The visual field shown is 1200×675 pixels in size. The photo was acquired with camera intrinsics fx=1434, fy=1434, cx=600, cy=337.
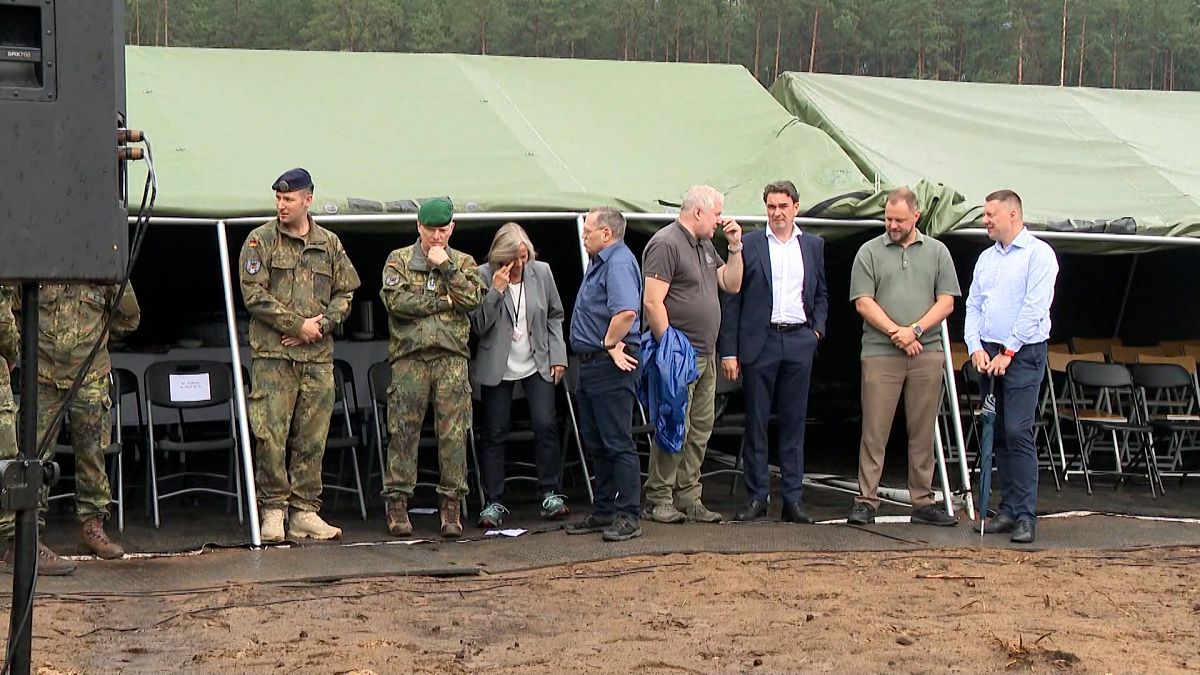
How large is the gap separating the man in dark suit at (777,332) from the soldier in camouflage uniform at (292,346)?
6.69 feet

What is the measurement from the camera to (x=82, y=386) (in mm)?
6426

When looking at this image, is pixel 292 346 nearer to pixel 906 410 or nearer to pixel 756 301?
pixel 756 301

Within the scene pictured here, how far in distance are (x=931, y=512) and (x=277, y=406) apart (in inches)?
133

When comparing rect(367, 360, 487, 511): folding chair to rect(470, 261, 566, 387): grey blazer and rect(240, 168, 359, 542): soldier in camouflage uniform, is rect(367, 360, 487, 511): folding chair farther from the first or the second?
rect(240, 168, 359, 542): soldier in camouflage uniform

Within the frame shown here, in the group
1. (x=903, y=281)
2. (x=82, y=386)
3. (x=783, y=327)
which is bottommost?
(x=82, y=386)

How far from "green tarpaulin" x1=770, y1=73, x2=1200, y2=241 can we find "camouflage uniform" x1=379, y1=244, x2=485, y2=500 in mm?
2824

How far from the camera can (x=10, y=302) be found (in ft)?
20.1

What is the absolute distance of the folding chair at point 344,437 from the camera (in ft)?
24.6

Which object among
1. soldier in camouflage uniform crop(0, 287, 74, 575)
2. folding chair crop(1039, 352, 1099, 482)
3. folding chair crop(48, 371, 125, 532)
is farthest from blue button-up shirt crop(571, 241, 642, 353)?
folding chair crop(1039, 352, 1099, 482)

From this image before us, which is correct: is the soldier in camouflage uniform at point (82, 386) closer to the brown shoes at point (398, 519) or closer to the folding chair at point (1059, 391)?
the brown shoes at point (398, 519)

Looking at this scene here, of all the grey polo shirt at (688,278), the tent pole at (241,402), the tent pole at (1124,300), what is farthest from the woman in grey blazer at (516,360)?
the tent pole at (1124,300)

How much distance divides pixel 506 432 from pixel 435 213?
4.19 feet

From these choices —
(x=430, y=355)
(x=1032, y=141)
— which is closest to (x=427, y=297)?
(x=430, y=355)

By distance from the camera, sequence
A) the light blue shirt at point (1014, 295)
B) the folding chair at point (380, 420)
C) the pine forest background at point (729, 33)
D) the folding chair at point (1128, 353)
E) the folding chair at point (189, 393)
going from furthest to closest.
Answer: the pine forest background at point (729, 33), the folding chair at point (1128, 353), the folding chair at point (380, 420), the folding chair at point (189, 393), the light blue shirt at point (1014, 295)
